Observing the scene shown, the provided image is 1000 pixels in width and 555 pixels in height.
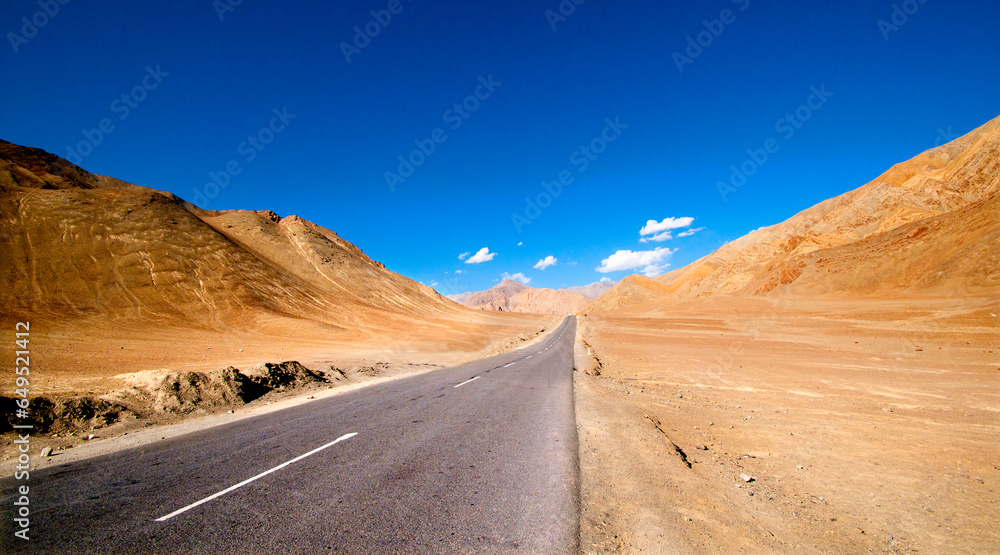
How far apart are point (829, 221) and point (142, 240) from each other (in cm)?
13625

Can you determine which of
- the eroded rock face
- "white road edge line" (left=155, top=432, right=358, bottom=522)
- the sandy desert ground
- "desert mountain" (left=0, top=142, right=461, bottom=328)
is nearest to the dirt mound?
the eroded rock face

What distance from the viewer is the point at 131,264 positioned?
146 feet

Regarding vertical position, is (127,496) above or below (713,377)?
above

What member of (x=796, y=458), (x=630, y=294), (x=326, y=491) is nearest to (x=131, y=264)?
(x=326, y=491)

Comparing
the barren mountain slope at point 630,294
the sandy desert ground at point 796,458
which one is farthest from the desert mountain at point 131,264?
the barren mountain slope at point 630,294

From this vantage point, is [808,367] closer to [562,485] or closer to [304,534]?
[562,485]

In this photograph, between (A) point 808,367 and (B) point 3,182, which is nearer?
(A) point 808,367

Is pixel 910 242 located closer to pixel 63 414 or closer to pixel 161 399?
pixel 161 399

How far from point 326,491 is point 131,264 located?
57.0m

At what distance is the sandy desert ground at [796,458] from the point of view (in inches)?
175

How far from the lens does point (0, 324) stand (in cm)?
2597

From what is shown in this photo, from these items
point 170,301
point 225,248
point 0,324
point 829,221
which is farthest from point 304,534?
point 829,221

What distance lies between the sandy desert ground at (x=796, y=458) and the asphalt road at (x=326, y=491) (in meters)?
0.98

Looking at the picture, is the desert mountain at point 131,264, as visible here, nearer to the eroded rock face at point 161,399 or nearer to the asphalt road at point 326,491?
the eroded rock face at point 161,399
